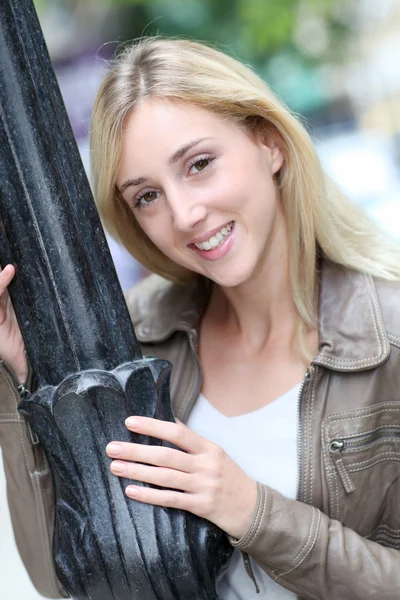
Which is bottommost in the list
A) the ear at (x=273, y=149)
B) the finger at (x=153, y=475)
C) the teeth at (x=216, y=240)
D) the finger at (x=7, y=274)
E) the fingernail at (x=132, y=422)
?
the finger at (x=153, y=475)

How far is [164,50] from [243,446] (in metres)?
0.88

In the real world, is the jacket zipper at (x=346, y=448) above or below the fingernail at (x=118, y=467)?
below

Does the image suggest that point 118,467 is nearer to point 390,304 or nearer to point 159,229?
point 159,229

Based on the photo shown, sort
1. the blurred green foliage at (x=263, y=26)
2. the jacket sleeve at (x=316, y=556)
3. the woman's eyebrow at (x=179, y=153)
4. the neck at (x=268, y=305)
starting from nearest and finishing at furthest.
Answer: the jacket sleeve at (x=316, y=556)
the woman's eyebrow at (x=179, y=153)
the neck at (x=268, y=305)
the blurred green foliage at (x=263, y=26)

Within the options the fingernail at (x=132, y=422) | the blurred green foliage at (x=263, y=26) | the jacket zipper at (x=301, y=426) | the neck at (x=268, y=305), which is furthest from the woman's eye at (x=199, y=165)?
the blurred green foliage at (x=263, y=26)

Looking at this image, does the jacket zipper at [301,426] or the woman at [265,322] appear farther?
the jacket zipper at [301,426]

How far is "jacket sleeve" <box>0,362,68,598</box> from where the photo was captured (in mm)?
1734

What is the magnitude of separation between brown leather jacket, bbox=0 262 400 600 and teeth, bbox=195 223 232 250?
299 mm

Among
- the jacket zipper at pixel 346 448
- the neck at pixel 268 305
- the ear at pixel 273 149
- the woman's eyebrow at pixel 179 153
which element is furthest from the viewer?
the neck at pixel 268 305

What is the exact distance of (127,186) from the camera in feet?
5.89

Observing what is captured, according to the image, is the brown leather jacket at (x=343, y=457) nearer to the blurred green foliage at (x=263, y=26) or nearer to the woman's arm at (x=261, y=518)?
the woman's arm at (x=261, y=518)

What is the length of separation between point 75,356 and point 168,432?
0.19m

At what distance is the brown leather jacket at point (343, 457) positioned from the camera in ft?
5.27

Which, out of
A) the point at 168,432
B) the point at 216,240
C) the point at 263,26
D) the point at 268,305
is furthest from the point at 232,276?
the point at 263,26
